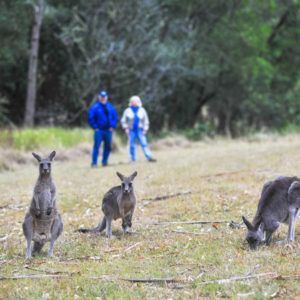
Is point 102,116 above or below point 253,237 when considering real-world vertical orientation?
above

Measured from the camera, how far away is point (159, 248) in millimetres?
8688

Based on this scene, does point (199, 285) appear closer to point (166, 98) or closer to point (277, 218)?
point (277, 218)

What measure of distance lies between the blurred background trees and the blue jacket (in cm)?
1126

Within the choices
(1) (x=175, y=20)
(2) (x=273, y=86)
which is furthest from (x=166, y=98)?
(2) (x=273, y=86)

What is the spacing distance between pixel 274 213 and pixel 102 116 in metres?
13.1

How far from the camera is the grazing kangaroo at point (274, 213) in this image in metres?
8.26

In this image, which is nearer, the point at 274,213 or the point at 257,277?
the point at 257,277

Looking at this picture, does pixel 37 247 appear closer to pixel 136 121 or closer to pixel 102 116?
pixel 102 116

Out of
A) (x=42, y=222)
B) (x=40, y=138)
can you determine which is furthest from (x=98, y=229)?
(x=40, y=138)

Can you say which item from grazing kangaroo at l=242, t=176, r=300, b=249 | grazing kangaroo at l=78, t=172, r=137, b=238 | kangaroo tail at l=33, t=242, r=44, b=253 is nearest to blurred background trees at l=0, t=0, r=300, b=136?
grazing kangaroo at l=78, t=172, r=137, b=238

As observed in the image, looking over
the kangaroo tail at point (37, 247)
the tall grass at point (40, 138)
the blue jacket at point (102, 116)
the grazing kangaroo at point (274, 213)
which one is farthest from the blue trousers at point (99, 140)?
the grazing kangaroo at point (274, 213)

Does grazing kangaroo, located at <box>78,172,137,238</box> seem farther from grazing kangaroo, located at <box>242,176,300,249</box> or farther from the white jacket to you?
the white jacket

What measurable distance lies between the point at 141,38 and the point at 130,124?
12.9m

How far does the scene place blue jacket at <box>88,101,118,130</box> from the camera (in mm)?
20953
